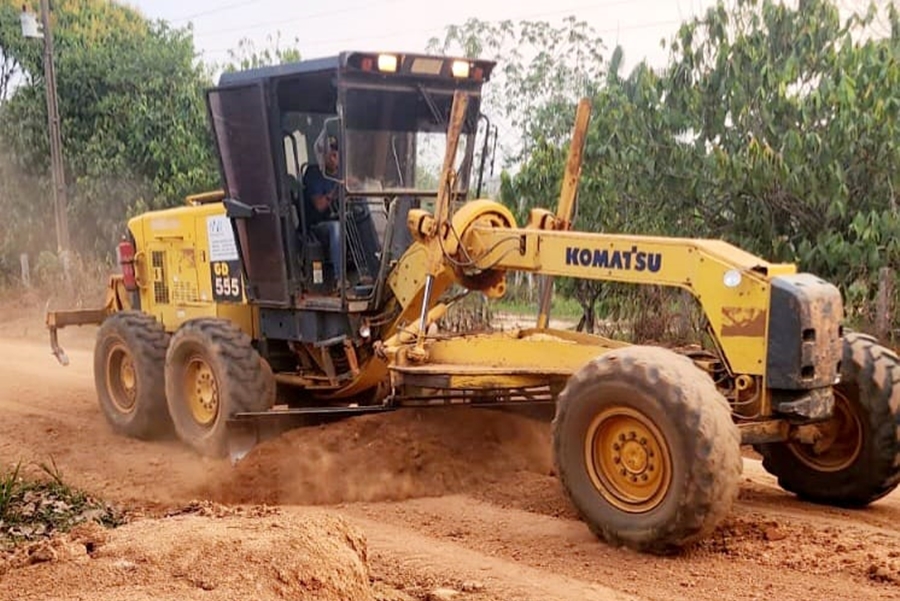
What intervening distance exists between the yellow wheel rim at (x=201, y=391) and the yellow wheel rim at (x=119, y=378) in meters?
1.22

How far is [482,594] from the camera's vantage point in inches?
202

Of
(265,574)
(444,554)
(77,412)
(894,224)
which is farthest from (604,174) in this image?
(265,574)

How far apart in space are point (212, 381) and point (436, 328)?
195cm

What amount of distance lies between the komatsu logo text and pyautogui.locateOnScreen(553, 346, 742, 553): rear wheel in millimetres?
675

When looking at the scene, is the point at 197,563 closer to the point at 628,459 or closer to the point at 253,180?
the point at 628,459

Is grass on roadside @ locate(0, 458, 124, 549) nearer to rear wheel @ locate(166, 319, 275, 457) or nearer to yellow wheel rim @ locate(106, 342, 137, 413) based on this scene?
rear wheel @ locate(166, 319, 275, 457)

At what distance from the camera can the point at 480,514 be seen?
6711mm

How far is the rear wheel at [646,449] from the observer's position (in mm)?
5371

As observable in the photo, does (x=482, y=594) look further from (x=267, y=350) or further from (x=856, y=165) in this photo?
(x=856, y=165)

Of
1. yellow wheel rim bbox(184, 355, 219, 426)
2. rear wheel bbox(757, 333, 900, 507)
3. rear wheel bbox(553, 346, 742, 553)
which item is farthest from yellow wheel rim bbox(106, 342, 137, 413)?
rear wheel bbox(757, 333, 900, 507)

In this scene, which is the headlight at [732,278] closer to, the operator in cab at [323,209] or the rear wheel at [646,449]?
the rear wheel at [646,449]

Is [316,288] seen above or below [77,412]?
above

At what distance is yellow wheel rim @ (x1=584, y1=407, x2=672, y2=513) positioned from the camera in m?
5.66

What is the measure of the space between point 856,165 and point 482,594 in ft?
26.4
